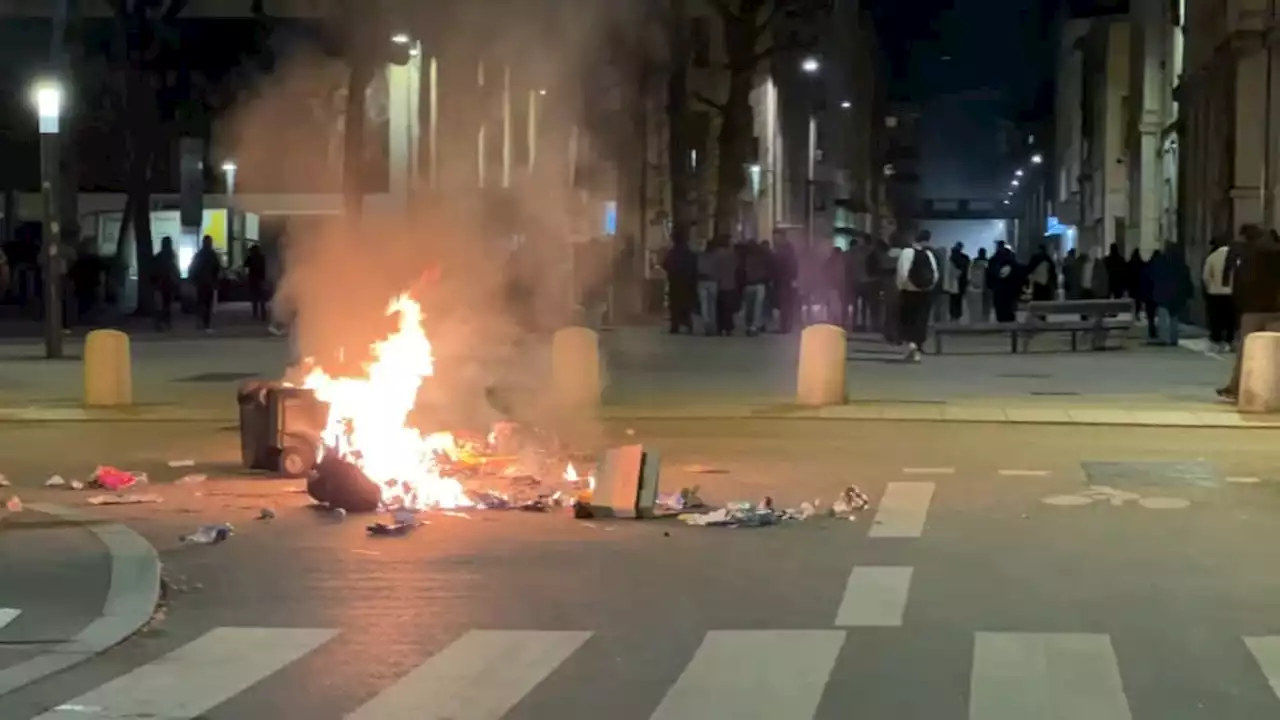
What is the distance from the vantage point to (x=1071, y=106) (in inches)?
3285

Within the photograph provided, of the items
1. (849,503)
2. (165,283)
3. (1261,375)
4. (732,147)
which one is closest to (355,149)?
(849,503)

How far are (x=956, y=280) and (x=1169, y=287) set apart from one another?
7.53 metres

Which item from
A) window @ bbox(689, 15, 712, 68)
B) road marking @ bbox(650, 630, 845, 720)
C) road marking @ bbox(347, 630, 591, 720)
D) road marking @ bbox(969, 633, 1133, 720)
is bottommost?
road marking @ bbox(347, 630, 591, 720)

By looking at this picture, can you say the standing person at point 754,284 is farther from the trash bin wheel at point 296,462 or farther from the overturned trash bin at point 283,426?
the trash bin wheel at point 296,462

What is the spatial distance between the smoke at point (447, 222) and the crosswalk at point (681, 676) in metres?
6.69

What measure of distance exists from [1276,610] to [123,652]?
5438 millimetres

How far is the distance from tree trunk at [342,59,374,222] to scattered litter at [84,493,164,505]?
465 centimetres

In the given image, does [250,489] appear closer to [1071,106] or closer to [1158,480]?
[1158,480]

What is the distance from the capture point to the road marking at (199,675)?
7250 mm

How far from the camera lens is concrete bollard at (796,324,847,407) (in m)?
19.0

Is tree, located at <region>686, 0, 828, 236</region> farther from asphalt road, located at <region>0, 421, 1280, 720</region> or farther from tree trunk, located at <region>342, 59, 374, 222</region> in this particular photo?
asphalt road, located at <region>0, 421, 1280, 720</region>

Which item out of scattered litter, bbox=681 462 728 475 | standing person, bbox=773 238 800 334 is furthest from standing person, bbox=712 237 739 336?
scattered litter, bbox=681 462 728 475

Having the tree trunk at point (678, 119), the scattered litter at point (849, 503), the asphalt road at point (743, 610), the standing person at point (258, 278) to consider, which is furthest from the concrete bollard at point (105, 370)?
the tree trunk at point (678, 119)

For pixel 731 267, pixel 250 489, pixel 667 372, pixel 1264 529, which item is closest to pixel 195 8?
pixel 731 267
